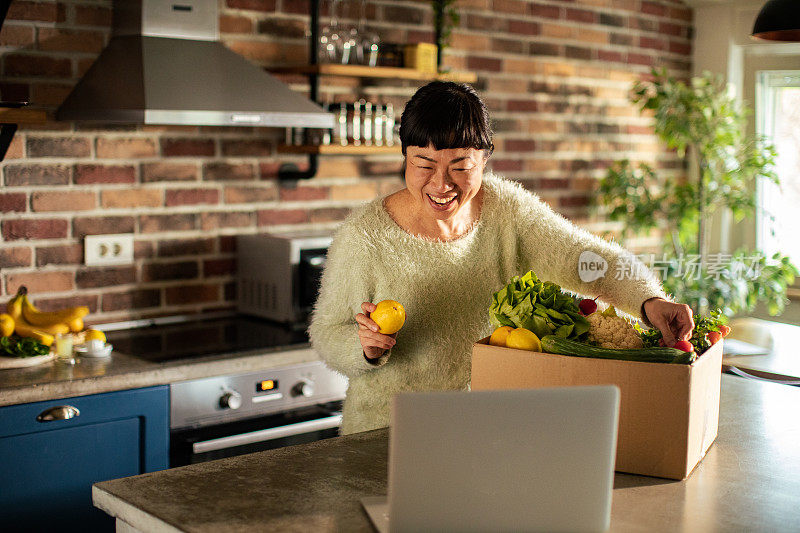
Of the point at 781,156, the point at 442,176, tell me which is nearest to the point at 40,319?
the point at 442,176

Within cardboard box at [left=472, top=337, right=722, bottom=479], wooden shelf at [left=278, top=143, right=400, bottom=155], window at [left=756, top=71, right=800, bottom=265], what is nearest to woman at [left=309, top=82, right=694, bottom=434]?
cardboard box at [left=472, top=337, right=722, bottom=479]

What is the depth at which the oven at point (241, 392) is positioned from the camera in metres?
2.68

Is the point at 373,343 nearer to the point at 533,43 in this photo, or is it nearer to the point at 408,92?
the point at 408,92

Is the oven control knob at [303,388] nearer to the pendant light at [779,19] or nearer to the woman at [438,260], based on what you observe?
the woman at [438,260]

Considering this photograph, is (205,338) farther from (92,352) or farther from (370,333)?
(370,333)

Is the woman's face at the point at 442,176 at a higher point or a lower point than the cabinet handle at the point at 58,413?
higher

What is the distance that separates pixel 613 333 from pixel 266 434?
1.52m

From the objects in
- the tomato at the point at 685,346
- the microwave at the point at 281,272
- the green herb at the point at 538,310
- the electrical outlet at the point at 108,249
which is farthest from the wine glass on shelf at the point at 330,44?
the tomato at the point at 685,346

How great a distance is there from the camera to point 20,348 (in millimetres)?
2559

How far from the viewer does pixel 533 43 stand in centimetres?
433

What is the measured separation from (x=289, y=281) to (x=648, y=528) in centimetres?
202

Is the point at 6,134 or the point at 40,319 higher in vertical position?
the point at 6,134

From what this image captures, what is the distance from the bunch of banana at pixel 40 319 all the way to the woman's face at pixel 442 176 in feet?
4.52

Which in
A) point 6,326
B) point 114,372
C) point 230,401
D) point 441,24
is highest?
point 441,24
